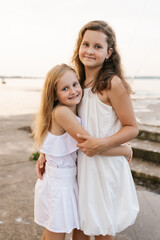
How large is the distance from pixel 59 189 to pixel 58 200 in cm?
7

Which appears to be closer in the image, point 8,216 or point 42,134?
point 42,134

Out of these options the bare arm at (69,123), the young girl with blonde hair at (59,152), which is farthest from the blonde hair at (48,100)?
the bare arm at (69,123)

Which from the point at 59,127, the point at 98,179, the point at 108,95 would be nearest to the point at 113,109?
the point at 108,95

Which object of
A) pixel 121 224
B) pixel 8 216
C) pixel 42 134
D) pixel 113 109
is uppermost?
pixel 113 109

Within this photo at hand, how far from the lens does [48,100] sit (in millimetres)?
1732

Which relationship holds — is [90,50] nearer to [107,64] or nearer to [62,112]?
[107,64]

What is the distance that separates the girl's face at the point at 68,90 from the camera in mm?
1684

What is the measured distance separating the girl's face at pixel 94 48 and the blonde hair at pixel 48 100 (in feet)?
0.51

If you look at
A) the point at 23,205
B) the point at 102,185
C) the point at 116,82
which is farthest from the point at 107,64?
the point at 23,205

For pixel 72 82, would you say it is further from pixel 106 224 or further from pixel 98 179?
A: pixel 106 224

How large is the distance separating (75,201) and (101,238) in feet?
1.21

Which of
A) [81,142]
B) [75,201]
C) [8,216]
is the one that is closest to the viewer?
[81,142]

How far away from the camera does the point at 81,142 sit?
162 cm

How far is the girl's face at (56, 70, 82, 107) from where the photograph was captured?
5.52 feet
